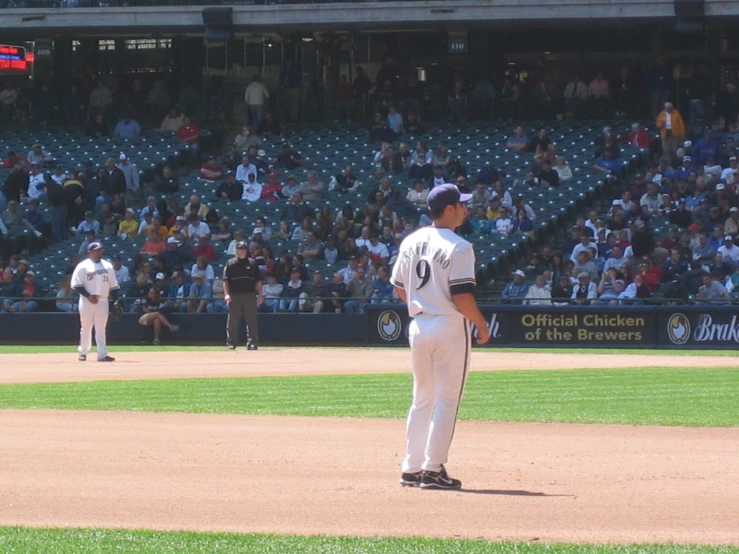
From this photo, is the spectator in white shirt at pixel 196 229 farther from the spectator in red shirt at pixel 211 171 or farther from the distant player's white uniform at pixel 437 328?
the distant player's white uniform at pixel 437 328

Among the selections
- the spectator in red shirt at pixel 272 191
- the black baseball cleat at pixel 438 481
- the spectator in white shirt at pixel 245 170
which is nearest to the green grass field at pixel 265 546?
the black baseball cleat at pixel 438 481

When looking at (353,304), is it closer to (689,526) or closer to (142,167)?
(142,167)

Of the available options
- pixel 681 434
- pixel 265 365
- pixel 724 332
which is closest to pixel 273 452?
pixel 681 434

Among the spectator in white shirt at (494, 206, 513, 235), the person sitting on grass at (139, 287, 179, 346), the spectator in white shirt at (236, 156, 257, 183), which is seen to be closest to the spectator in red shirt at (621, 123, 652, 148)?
the spectator in white shirt at (494, 206, 513, 235)

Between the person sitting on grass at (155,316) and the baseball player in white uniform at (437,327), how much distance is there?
67.1ft

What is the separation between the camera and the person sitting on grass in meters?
28.3

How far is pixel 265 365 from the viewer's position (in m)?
20.6

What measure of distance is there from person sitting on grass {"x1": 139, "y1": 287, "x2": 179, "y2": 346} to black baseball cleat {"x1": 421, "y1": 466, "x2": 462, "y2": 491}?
2058 centimetres

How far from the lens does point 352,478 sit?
8.75 m

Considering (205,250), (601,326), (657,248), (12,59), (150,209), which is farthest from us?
(12,59)

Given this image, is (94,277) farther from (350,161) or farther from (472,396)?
(350,161)

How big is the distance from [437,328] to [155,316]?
2076cm

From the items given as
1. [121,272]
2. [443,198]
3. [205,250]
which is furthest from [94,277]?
[443,198]

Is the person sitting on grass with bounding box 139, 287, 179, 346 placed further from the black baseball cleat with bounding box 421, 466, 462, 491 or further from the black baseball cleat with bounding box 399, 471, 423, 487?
the black baseball cleat with bounding box 421, 466, 462, 491
